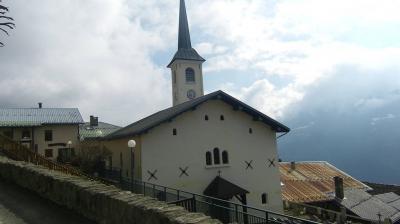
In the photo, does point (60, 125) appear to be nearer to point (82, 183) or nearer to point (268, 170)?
point (268, 170)

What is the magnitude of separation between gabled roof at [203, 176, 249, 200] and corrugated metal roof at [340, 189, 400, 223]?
11.0 metres

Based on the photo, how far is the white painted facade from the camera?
199 feet

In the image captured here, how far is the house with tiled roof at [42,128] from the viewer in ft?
140

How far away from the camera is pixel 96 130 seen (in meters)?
51.3

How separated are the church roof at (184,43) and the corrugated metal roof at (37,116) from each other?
2053cm

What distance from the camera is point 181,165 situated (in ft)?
79.9

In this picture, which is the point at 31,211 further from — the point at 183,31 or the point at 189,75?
the point at 183,31

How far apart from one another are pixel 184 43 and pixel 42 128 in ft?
94.6

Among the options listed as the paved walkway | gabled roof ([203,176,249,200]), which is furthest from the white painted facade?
the paved walkway

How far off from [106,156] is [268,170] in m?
12.3

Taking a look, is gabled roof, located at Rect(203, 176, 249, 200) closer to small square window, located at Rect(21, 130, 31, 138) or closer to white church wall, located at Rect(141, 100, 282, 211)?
white church wall, located at Rect(141, 100, 282, 211)

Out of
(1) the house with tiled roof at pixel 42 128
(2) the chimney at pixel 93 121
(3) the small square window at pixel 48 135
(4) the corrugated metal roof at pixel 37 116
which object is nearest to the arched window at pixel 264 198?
(1) the house with tiled roof at pixel 42 128

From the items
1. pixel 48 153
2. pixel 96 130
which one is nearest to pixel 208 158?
pixel 48 153

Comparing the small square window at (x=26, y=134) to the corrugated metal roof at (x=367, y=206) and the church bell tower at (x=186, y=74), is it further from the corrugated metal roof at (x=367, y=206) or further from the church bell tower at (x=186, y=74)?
the corrugated metal roof at (x=367, y=206)
